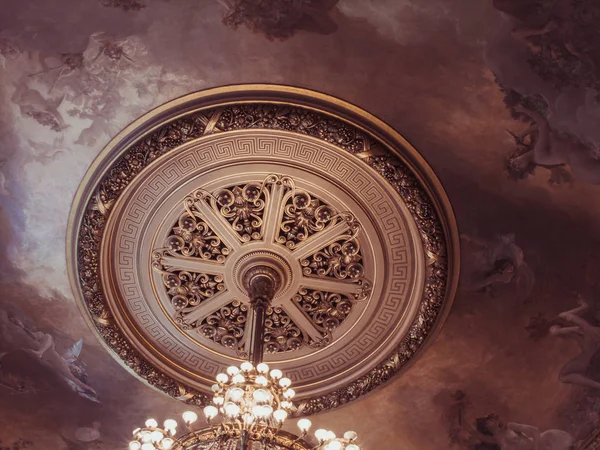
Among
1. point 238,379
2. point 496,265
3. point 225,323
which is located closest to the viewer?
point 238,379

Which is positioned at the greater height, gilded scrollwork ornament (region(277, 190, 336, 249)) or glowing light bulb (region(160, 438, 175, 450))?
gilded scrollwork ornament (region(277, 190, 336, 249))

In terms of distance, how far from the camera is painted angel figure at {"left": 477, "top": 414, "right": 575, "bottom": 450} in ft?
25.6

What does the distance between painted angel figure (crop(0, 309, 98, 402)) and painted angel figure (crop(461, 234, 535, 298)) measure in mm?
4769

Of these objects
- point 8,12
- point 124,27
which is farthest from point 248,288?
point 8,12

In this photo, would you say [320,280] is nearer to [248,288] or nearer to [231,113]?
[248,288]

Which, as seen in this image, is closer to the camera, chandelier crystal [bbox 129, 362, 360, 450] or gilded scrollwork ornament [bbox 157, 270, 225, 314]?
chandelier crystal [bbox 129, 362, 360, 450]

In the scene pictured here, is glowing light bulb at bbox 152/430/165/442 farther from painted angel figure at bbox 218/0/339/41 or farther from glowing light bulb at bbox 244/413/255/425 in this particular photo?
painted angel figure at bbox 218/0/339/41

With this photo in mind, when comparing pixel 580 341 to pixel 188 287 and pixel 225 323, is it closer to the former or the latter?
pixel 225 323

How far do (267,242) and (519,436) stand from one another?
12.8ft

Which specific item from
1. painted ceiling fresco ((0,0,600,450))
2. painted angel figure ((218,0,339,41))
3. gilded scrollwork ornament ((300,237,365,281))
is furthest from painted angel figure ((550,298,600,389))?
painted angel figure ((218,0,339,41))

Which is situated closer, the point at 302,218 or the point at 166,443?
the point at 166,443

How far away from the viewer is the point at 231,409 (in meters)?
5.44

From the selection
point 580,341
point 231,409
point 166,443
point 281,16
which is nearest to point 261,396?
point 231,409

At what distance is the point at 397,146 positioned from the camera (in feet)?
22.9
